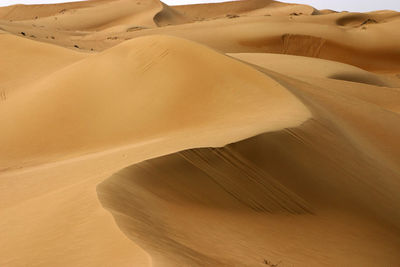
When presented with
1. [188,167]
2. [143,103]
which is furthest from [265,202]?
[143,103]

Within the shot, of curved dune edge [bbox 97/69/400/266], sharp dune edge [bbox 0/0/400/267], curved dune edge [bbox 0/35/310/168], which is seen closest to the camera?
sharp dune edge [bbox 0/0/400/267]

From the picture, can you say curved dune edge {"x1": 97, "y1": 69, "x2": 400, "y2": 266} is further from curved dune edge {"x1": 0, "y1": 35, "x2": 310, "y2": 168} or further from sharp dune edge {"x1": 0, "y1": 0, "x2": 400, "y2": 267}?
curved dune edge {"x1": 0, "y1": 35, "x2": 310, "y2": 168}

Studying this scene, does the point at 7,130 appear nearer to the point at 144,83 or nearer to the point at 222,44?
the point at 144,83

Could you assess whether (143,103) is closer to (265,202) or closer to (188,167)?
(188,167)

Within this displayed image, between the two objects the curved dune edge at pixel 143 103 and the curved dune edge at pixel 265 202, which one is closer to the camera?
the curved dune edge at pixel 265 202

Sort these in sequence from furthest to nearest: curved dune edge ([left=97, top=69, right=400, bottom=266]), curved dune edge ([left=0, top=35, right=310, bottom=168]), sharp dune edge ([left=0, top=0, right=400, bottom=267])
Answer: curved dune edge ([left=0, top=35, right=310, bottom=168]), curved dune edge ([left=97, top=69, right=400, bottom=266]), sharp dune edge ([left=0, top=0, right=400, bottom=267])

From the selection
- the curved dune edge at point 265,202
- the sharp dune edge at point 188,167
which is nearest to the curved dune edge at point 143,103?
the sharp dune edge at point 188,167

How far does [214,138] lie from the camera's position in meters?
9.05

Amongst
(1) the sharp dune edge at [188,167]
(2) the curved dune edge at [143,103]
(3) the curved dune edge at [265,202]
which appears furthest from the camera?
(2) the curved dune edge at [143,103]

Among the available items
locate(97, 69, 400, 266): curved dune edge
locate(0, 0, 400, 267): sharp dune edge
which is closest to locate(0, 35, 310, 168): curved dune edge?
locate(0, 0, 400, 267): sharp dune edge

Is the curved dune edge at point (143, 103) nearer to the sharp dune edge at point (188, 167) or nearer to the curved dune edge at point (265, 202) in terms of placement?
the sharp dune edge at point (188, 167)

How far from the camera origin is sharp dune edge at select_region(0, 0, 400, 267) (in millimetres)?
5730

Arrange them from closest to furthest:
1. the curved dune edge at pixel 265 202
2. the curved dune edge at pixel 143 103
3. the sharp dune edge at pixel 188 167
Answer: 1. the sharp dune edge at pixel 188 167
2. the curved dune edge at pixel 265 202
3. the curved dune edge at pixel 143 103

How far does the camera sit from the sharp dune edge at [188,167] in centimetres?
573
